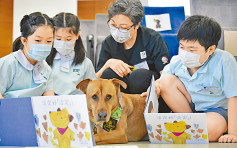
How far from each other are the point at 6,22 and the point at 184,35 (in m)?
5.11

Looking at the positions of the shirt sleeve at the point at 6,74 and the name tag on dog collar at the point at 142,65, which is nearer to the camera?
the shirt sleeve at the point at 6,74

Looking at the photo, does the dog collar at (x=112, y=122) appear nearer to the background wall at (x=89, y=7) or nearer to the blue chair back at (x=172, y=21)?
the blue chair back at (x=172, y=21)

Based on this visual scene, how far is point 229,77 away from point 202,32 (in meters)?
0.32

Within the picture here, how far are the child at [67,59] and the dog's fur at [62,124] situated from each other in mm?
961

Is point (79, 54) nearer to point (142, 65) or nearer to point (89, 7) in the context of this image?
point (142, 65)

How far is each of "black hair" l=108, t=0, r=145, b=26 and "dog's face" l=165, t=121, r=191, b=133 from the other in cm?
97

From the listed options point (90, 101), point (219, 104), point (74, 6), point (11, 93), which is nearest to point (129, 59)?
point (90, 101)

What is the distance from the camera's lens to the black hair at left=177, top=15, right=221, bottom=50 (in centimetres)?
163

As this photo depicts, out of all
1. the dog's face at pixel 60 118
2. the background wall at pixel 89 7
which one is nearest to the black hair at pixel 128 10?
the dog's face at pixel 60 118

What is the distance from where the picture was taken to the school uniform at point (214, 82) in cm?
154

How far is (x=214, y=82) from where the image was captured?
5.25ft

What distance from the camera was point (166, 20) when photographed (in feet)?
9.16

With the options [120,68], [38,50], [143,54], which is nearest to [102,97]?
[120,68]

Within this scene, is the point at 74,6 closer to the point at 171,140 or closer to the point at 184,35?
the point at 184,35
